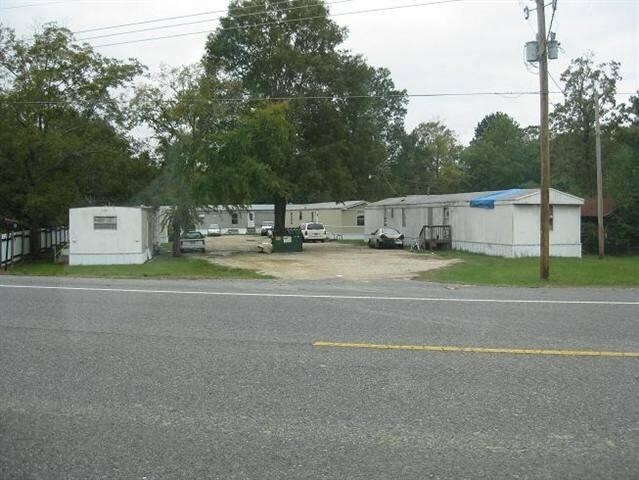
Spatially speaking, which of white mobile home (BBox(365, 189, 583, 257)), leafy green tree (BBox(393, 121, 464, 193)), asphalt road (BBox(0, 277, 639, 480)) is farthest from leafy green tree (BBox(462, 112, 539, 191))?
asphalt road (BBox(0, 277, 639, 480))

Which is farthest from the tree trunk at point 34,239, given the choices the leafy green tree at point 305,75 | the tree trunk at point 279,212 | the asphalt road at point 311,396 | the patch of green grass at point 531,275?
the asphalt road at point 311,396

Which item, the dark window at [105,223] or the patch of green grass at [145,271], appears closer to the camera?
the patch of green grass at [145,271]

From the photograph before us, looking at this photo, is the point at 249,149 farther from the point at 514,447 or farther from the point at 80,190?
the point at 514,447

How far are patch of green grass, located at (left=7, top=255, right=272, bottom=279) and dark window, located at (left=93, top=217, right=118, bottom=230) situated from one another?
1.77 metres

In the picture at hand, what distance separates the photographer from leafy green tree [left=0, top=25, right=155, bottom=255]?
28.1 m

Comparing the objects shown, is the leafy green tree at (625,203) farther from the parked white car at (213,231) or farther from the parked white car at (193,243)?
the parked white car at (213,231)

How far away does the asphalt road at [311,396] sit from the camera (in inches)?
175

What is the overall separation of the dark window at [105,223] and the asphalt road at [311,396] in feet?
47.1

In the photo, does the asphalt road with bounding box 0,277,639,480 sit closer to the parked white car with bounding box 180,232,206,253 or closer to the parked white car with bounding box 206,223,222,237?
the parked white car with bounding box 180,232,206,253

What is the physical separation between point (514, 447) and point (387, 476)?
1070 mm

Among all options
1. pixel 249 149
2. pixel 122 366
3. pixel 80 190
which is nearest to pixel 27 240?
pixel 80 190

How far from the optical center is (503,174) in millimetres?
80375

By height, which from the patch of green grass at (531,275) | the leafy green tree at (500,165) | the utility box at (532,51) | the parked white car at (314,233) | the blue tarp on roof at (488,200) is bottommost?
the patch of green grass at (531,275)

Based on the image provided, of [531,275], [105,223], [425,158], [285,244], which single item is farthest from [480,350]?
[425,158]
